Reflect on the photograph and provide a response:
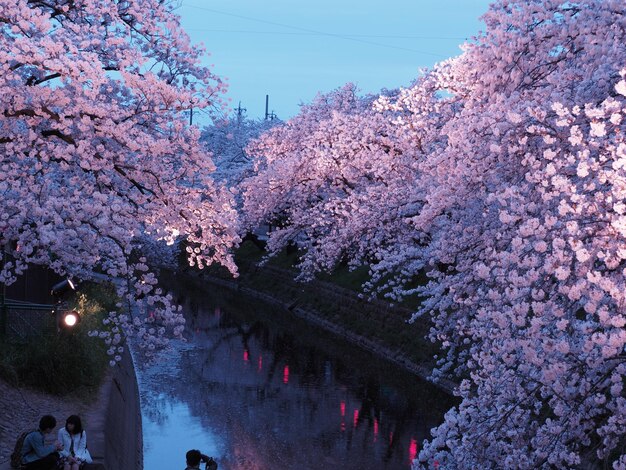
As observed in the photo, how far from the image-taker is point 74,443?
12438 mm

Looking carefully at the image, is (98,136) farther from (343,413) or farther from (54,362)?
(343,413)

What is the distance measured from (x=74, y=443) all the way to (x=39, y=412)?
11.9ft

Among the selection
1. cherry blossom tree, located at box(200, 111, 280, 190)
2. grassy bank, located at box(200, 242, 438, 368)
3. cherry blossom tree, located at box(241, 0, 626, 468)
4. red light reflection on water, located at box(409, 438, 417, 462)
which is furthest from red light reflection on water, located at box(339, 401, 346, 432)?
cherry blossom tree, located at box(200, 111, 280, 190)

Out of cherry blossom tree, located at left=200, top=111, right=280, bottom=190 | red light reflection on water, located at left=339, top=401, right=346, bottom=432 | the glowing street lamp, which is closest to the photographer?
the glowing street lamp

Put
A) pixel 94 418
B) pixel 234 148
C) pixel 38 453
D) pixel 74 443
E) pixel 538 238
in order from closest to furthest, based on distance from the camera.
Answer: pixel 538 238, pixel 38 453, pixel 74 443, pixel 94 418, pixel 234 148

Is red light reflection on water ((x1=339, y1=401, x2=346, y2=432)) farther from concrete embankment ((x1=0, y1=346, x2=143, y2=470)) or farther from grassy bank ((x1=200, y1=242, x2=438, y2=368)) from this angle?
concrete embankment ((x1=0, y1=346, x2=143, y2=470))

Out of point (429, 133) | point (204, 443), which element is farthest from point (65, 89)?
point (429, 133)

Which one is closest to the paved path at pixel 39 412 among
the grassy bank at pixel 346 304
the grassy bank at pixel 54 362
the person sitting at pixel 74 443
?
the grassy bank at pixel 54 362

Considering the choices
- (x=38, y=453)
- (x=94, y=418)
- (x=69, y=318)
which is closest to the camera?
(x=38, y=453)

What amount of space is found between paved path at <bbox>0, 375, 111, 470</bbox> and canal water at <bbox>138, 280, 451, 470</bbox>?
3.38 metres

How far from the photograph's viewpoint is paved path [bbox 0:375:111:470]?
13.8 meters

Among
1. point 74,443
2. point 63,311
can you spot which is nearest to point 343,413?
point 63,311

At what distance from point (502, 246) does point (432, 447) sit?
106 inches

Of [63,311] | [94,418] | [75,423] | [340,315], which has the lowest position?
[94,418]
